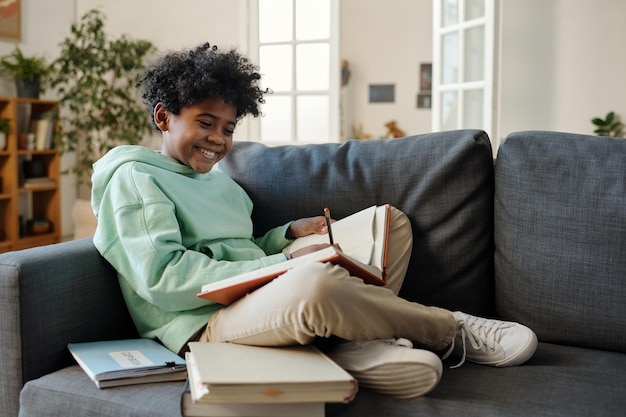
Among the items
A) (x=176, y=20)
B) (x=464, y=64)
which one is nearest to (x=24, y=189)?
(x=176, y=20)

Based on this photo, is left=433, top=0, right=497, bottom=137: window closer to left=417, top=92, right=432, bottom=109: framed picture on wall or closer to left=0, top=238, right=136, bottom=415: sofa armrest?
left=417, top=92, right=432, bottom=109: framed picture on wall

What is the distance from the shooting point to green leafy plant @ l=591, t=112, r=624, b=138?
3303 millimetres

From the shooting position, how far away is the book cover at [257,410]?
1.12 m

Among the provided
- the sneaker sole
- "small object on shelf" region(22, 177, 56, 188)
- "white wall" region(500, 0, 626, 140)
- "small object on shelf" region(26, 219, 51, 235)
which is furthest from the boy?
"small object on shelf" region(26, 219, 51, 235)

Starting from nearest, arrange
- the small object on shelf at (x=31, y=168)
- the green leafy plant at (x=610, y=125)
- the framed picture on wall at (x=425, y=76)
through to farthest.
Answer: the green leafy plant at (x=610, y=125), the small object on shelf at (x=31, y=168), the framed picture on wall at (x=425, y=76)

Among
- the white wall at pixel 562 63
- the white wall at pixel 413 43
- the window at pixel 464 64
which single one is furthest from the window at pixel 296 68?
the white wall at pixel 562 63

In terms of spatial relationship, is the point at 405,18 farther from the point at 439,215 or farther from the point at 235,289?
the point at 235,289

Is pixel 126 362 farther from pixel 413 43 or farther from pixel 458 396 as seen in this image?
pixel 413 43

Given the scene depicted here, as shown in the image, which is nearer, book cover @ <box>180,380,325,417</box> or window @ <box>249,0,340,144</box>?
book cover @ <box>180,380,325,417</box>

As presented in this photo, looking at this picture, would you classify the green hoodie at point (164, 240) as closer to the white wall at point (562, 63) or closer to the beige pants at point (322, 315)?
the beige pants at point (322, 315)

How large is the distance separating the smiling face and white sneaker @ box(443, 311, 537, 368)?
71 centimetres

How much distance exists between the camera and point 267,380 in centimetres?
110

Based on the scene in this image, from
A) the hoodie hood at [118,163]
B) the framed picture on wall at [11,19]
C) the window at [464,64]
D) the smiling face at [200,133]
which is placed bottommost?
the hoodie hood at [118,163]

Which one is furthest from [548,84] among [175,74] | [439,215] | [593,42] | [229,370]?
[229,370]
